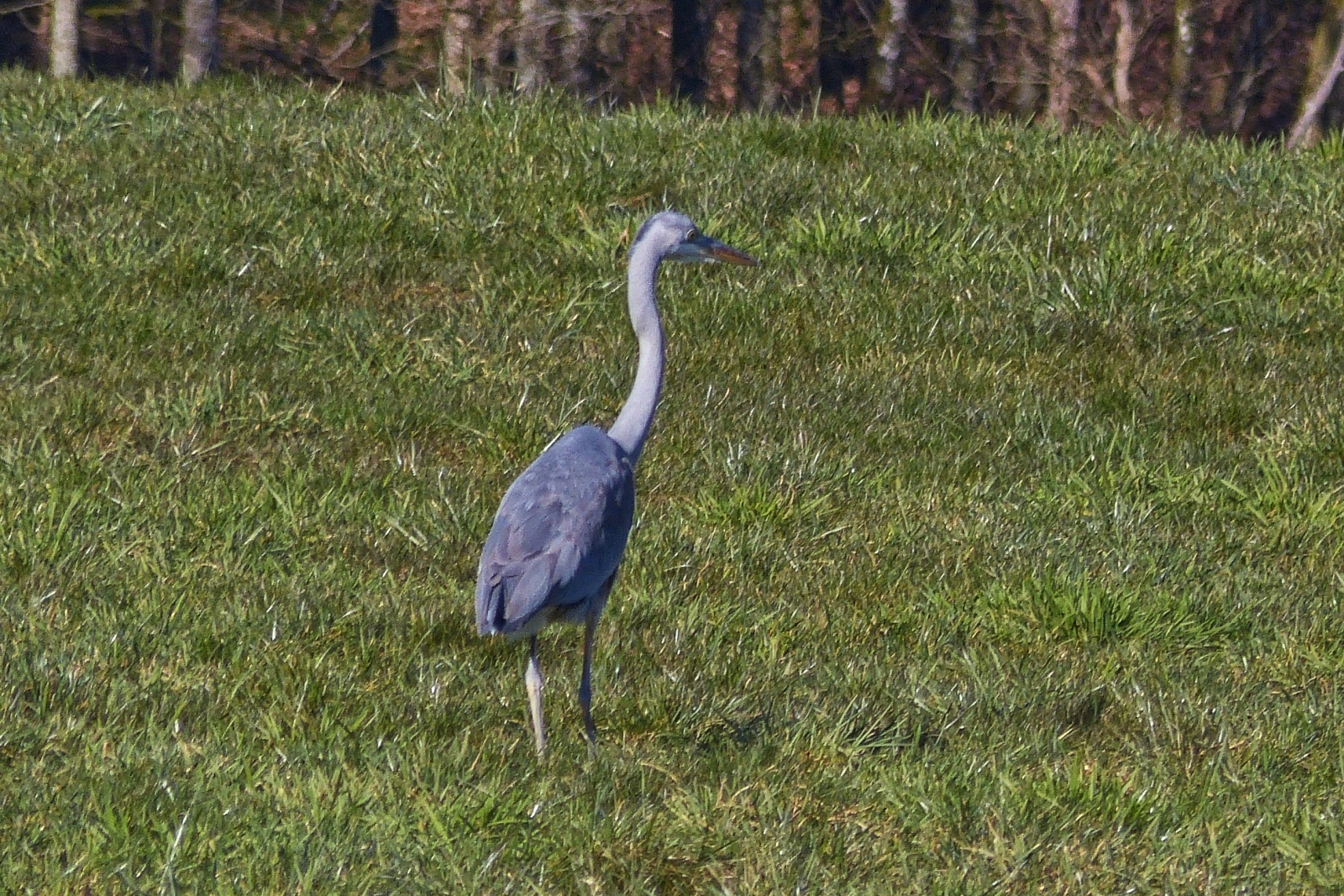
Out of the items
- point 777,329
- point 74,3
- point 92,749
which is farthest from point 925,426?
point 74,3

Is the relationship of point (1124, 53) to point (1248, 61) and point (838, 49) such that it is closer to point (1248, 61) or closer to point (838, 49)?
point (1248, 61)

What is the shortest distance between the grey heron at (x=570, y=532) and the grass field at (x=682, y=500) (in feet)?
0.94

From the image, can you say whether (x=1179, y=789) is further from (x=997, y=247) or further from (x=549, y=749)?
(x=997, y=247)

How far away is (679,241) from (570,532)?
3.67 ft

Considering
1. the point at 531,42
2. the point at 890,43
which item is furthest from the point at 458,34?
the point at 890,43

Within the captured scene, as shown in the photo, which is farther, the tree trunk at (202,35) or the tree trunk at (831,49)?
the tree trunk at (831,49)

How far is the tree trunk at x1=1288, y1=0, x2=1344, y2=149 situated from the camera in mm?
18156

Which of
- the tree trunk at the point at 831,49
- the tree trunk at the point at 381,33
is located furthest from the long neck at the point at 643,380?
the tree trunk at the point at 381,33

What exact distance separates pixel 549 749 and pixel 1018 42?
22.6 metres

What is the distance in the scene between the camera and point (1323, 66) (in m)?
19.1

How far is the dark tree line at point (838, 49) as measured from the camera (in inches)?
853

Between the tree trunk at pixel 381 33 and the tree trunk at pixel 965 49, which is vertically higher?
the tree trunk at pixel 965 49

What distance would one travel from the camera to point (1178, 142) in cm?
1020

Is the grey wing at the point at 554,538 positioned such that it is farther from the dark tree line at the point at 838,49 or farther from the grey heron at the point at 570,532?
the dark tree line at the point at 838,49
